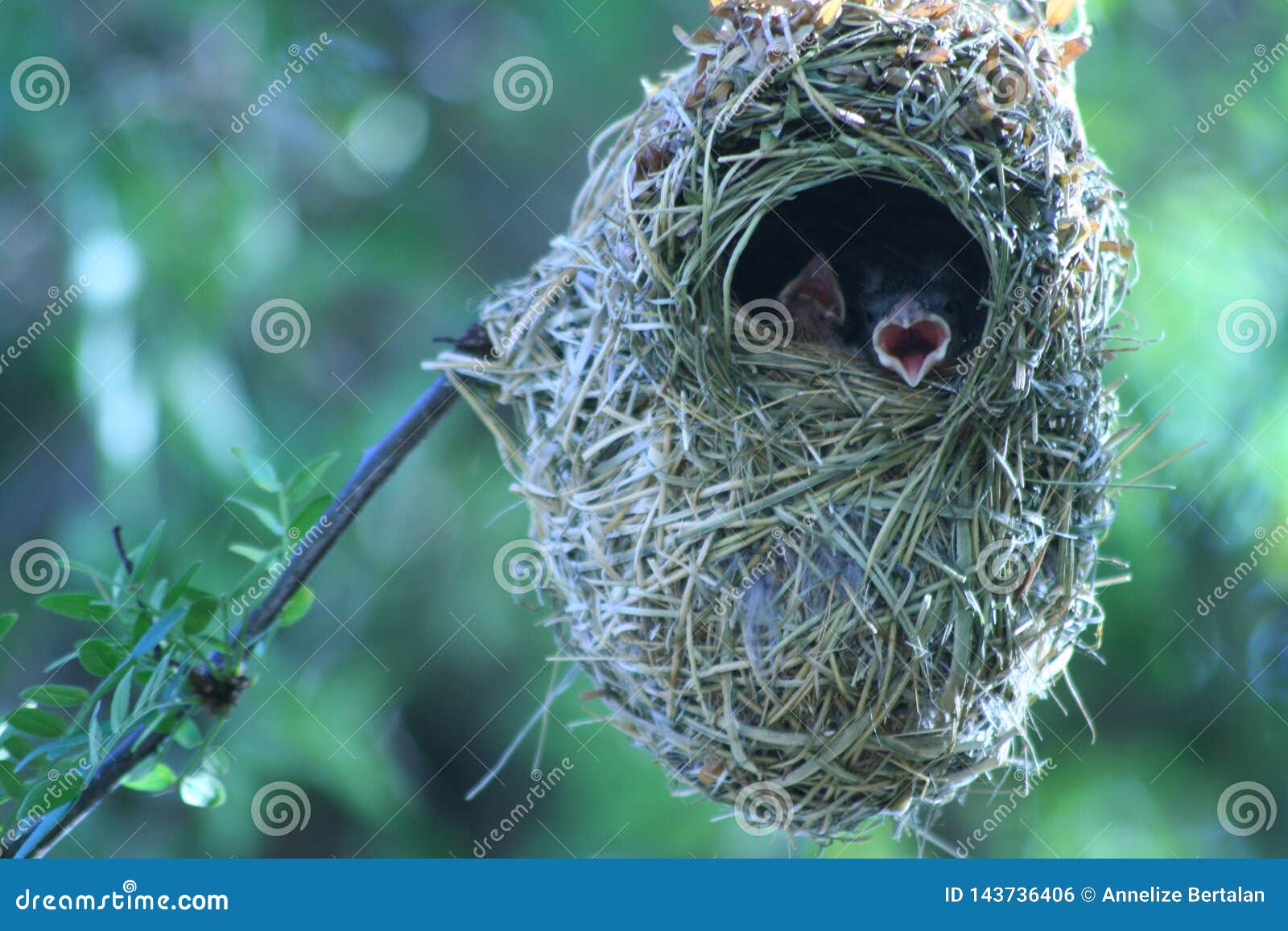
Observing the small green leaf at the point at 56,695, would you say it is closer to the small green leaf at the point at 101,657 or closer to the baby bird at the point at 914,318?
the small green leaf at the point at 101,657

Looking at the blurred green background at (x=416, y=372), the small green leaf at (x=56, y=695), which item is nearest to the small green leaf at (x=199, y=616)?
the small green leaf at (x=56, y=695)

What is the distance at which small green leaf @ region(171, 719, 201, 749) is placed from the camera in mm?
1349

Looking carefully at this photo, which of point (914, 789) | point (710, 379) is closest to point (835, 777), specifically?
point (914, 789)

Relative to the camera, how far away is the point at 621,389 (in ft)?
4.78

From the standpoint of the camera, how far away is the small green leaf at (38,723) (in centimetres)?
134

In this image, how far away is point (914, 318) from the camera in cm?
155

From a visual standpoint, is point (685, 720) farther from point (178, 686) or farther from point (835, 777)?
point (178, 686)

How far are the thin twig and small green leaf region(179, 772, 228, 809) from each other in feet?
0.24

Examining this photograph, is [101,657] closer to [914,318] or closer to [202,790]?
[202,790]

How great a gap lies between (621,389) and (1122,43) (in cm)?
270

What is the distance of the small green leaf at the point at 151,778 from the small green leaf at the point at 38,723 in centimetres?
9

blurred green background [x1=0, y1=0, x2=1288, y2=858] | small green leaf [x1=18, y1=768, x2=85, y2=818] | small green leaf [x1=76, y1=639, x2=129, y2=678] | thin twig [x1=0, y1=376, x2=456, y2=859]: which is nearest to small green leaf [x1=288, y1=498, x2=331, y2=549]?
thin twig [x1=0, y1=376, x2=456, y2=859]

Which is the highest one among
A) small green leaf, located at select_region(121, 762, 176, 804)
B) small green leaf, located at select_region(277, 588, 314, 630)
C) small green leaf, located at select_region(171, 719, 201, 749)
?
small green leaf, located at select_region(277, 588, 314, 630)

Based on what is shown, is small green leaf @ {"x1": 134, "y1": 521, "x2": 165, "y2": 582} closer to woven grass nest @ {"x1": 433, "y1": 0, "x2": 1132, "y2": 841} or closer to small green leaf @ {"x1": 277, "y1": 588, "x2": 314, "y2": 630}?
small green leaf @ {"x1": 277, "y1": 588, "x2": 314, "y2": 630}
